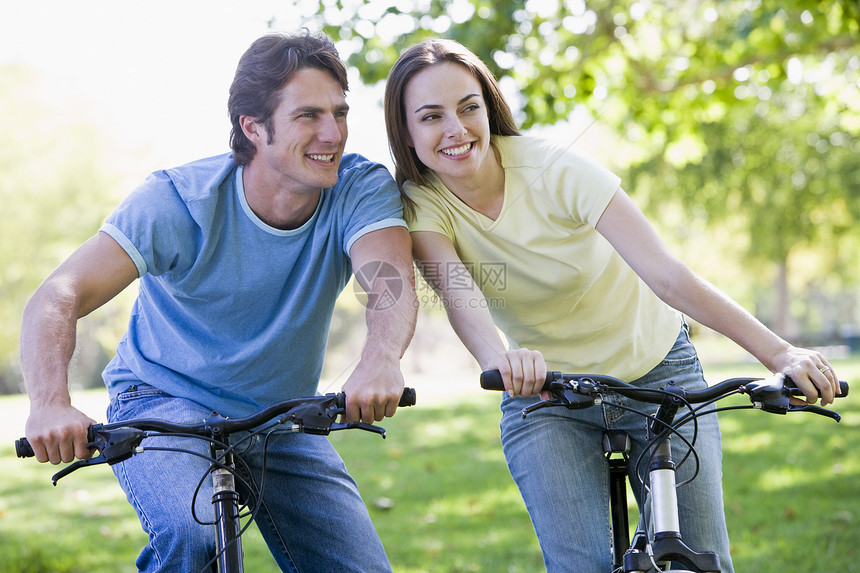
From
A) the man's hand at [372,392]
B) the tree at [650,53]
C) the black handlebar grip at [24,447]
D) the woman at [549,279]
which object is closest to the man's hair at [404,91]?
the woman at [549,279]

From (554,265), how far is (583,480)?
2.29ft

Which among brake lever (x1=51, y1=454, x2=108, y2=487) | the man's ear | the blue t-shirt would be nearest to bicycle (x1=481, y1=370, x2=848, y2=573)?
the blue t-shirt

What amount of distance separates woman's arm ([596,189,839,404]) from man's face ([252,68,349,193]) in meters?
0.93

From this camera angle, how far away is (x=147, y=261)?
2.70 metres

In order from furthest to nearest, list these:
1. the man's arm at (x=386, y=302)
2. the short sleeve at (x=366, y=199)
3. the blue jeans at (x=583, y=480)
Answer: the short sleeve at (x=366, y=199) → the blue jeans at (x=583, y=480) → the man's arm at (x=386, y=302)

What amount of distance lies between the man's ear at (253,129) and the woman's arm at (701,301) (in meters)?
1.19

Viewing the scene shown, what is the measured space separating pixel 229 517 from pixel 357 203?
1.15 metres

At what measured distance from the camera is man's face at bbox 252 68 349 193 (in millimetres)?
2875

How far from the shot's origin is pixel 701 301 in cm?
258

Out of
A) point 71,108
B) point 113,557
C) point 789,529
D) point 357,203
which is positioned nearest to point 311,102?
point 357,203

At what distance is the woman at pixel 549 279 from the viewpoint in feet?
8.64

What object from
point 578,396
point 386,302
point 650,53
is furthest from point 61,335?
point 650,53

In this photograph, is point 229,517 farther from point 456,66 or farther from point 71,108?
point 71,108

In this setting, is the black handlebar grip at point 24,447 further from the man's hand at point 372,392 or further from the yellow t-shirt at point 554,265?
the yellow t-shirt at point 554,265
